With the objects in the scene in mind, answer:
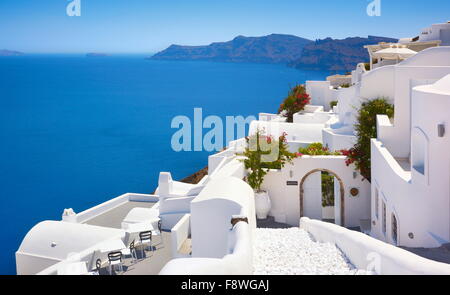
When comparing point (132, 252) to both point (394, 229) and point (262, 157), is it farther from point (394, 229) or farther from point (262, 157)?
point (394, 229)

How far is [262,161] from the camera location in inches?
688

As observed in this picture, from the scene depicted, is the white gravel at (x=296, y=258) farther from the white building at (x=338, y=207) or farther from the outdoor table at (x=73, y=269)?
the outdoor table at (x=73, y=269)

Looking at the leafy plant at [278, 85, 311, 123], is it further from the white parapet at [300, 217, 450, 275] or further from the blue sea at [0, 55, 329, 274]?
the white parapet at [300, 217, 450, 275]

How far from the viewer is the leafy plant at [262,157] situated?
56.6ft

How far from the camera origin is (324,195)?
21984 millimetres

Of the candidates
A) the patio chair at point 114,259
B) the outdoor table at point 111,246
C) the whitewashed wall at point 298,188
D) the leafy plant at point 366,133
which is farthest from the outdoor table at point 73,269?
the leafy plant at point 366,133

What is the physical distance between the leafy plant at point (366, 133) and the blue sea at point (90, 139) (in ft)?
103

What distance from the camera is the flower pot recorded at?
17.2 m

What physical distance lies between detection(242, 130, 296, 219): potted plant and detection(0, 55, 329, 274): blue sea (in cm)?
2844

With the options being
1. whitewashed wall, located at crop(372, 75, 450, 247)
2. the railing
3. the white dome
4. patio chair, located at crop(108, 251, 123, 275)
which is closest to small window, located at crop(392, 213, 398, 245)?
whitewashed wall, located at crop(372, 75, 450, 247)

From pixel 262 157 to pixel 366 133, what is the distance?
350cm

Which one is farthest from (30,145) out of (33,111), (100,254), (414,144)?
(414,144)

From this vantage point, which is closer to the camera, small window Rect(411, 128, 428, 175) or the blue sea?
small window Rect(411, 128, 428, 175)
